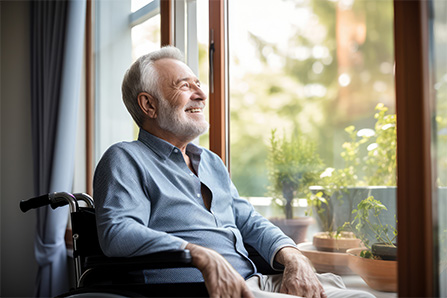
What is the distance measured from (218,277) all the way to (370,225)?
0.78 m

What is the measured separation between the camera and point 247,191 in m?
2.19

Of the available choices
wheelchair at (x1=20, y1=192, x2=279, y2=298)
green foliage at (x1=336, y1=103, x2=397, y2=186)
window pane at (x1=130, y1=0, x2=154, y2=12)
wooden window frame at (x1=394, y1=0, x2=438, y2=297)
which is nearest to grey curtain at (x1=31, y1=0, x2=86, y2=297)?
window pane at (x1=130, y1=0, x2=154, y2=12)

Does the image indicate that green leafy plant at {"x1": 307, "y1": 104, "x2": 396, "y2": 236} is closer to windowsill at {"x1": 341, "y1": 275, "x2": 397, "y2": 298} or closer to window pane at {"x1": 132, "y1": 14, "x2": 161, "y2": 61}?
windowsill at {"x1": 341, "y1": 275, "x2": 397, "y2": 298}

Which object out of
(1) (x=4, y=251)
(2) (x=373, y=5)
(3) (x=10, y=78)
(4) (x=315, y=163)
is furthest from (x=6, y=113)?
(2) (x=373, y=5)

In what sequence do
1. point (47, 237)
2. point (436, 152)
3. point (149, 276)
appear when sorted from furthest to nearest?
point (47, 237)
point (149, 276)
point (436, 152)

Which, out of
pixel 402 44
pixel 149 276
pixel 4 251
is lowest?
pixel 4 251

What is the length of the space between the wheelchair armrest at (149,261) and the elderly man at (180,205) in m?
0.04

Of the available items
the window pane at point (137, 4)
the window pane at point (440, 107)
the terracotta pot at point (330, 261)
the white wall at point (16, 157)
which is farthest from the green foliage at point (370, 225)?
the white wall at point (16, 157)

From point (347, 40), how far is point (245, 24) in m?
0.58

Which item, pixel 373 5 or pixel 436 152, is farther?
pixel 373 5

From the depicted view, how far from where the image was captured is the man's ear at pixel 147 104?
168 centimetres

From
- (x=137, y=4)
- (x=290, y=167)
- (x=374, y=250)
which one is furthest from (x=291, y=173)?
(x=137, y=4)

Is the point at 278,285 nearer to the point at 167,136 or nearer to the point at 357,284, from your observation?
the point at 357,284

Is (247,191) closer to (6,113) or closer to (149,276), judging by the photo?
(149,276)
